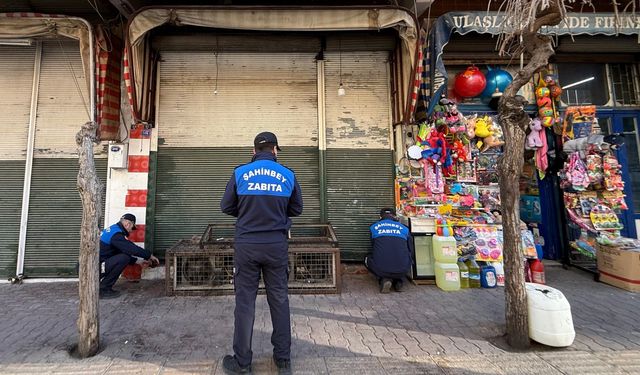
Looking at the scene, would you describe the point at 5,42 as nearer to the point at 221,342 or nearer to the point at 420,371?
the point at 221,342

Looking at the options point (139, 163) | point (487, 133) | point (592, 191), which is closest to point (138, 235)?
point (139, 163)

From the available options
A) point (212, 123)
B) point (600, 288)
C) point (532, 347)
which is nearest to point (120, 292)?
point (212, 123)

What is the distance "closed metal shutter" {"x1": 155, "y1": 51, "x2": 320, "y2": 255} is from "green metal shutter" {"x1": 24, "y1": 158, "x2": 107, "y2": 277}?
1.50 m

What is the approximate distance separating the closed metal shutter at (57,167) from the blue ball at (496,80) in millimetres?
7392

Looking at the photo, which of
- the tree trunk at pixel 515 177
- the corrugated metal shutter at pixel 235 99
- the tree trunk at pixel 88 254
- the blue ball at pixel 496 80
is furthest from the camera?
the blue ball at pixel 496 80

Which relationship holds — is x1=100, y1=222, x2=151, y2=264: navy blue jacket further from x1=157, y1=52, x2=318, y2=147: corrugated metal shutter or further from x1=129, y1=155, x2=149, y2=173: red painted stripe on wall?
x1=157, y1=52, x2=318, y2=147: corrugated metal shutter

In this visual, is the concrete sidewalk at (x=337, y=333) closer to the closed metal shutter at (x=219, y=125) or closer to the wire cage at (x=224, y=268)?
the wire cage at (x=224, y=268)

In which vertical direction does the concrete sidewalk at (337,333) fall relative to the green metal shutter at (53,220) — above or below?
below

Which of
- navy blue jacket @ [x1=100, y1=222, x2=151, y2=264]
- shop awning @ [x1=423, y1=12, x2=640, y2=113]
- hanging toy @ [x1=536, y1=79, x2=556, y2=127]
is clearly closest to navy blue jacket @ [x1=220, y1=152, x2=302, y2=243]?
A: navy blue jacket @ [x1=100, y1=222, x2=151, y2=264]

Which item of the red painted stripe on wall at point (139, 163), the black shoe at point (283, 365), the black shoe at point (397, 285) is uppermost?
the red painted stripe on wall at point (139, 163)

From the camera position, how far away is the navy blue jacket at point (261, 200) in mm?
2809

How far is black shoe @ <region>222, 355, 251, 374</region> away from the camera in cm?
272

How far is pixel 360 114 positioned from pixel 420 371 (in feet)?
14.6

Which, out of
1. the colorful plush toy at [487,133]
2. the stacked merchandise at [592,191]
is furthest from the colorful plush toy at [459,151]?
the stacked merchandise at [592,191]
